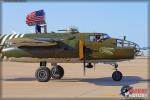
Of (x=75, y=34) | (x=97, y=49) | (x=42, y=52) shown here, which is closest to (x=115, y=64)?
(x=97, y=49)

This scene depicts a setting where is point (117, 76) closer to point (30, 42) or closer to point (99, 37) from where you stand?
point (99, 37)

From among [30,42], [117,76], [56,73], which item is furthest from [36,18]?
[117,76]

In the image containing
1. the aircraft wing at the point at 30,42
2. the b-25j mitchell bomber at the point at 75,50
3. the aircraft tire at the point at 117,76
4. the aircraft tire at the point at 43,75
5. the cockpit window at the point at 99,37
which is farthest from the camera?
the aircraft tire at the point at 117,76

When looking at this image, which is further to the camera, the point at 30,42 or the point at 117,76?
the point at 117,76

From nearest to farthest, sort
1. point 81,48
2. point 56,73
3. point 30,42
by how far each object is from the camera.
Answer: point 30,42 → point 81,48 → point 56,73

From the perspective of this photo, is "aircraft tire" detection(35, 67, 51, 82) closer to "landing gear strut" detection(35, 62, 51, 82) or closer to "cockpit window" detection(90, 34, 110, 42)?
"landing gear strut" detection(35, 62, 51, 82)

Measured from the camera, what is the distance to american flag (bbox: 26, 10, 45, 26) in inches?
985

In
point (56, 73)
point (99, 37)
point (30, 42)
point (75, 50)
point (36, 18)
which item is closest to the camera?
point (30, 42)

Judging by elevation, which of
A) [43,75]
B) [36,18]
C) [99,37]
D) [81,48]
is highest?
[36,18]

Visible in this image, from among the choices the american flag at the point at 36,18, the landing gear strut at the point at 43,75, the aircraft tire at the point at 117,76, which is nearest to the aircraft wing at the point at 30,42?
the landing gear strut at the point at 43,75

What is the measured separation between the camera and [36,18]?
24891mm

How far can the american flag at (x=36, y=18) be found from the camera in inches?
985

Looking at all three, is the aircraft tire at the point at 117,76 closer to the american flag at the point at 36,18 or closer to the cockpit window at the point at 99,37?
the cockpit window at the point at 99,37

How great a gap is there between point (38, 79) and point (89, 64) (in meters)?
3.69
